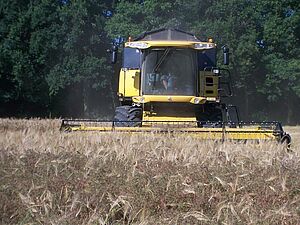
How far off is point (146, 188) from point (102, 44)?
3284 cm

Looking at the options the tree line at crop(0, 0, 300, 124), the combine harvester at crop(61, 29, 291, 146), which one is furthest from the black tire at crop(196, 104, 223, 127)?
the tree line at crop(0, 0, 300, 124)

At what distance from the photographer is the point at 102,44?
3644 centimetres

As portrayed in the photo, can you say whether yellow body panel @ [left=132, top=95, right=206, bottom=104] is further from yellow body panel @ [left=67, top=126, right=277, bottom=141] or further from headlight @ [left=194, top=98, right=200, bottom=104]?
yellow body panel @ [left=67, top=126, right=277, bottom=141]

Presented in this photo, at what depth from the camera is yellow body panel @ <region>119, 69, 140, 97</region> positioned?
10.7 metres

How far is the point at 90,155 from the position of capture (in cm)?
525

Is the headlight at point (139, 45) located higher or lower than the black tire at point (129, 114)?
higher

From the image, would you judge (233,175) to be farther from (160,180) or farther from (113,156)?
(113,156)

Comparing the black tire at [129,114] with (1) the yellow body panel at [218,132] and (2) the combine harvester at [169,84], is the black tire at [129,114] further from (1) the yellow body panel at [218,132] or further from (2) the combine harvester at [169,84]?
(1) the yellow body panel at [218,132]

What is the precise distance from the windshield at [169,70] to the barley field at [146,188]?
5.03 m

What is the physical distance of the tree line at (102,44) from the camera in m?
34.9

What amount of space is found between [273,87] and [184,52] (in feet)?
95.3

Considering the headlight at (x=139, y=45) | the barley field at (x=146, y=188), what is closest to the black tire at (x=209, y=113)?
the headlight at (x=139, y=45)

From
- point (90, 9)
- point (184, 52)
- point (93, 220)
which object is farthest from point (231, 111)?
point (90, 9)

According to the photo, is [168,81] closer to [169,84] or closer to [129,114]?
[169,84]
